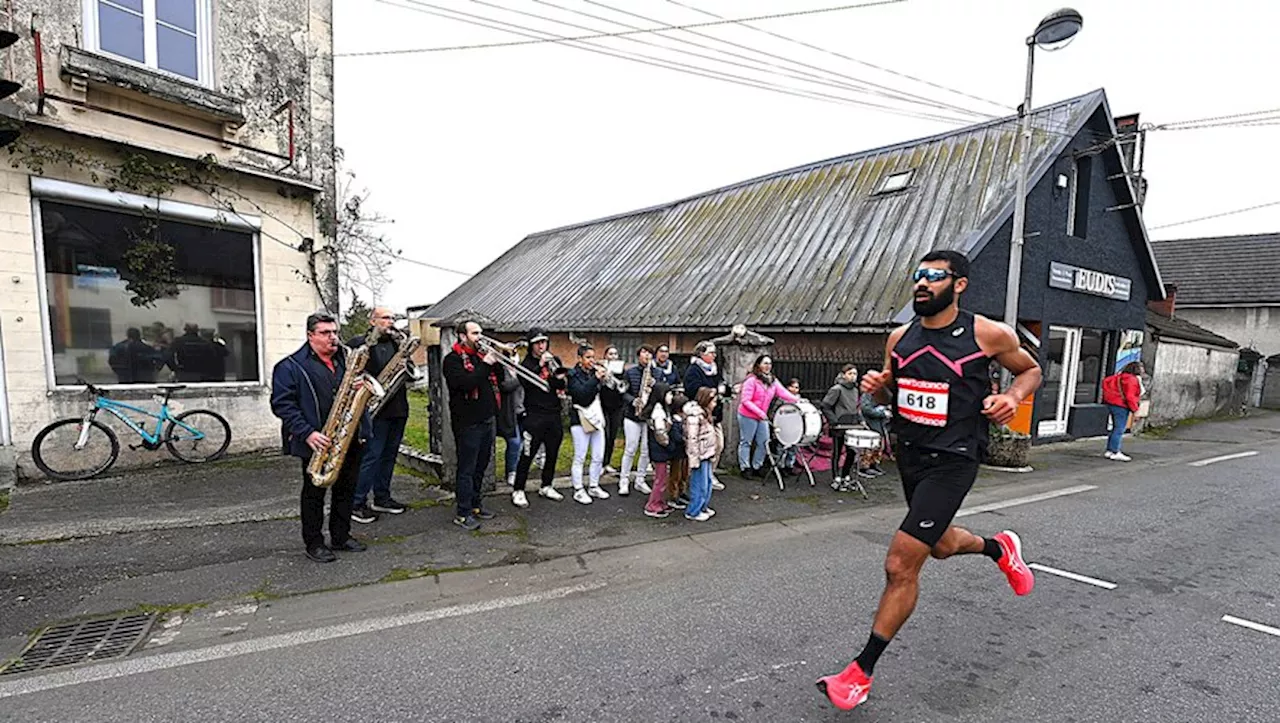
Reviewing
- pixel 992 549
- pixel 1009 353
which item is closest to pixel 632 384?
pixel 992 549

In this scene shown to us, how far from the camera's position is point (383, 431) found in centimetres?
575

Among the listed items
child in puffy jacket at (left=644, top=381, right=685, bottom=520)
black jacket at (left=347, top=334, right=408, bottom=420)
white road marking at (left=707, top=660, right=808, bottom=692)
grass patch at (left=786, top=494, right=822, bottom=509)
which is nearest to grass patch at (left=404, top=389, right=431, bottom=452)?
black jacket at (left=347, top=334, right=408, bottom=420)

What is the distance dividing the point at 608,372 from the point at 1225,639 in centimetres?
521

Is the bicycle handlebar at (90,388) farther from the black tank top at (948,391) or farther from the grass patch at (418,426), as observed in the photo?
the black tank top at (948,391)

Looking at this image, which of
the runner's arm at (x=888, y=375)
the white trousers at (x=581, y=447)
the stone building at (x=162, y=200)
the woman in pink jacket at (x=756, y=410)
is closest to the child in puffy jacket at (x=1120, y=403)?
the woman in pink jacket at (x=756, y=410)

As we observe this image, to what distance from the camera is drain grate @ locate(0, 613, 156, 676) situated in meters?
3.18

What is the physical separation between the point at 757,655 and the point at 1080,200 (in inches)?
537

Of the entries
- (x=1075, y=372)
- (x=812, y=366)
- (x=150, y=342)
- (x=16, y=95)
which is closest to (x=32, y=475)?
(x=150, y=342)

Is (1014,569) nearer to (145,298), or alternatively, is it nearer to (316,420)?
(316,420)

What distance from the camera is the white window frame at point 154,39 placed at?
6.41 metres

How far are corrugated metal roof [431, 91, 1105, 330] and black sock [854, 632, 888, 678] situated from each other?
7321 millimetres

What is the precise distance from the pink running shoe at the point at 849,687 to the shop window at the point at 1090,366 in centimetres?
1336

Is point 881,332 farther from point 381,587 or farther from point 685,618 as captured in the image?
point 381,587

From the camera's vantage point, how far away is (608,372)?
6.75m
